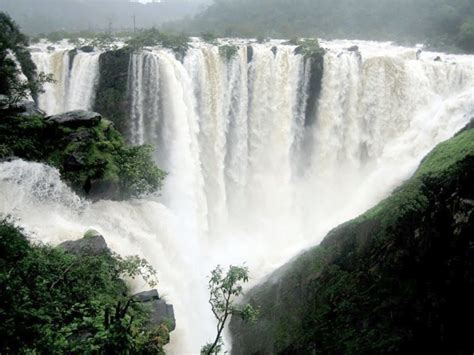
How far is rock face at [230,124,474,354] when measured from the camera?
8.97 metres

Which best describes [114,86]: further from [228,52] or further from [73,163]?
[73,163]

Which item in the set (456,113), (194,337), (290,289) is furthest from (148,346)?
(456,113)

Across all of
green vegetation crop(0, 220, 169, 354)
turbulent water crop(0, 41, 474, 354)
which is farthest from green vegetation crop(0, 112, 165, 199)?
green vegetation crop(0, 220, 169, 354)

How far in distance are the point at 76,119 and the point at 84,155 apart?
163 cm

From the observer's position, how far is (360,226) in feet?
36.7

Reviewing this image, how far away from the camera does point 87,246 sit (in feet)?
33.8

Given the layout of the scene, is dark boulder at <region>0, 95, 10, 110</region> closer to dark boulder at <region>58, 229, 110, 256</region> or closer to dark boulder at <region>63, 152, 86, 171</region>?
dark boulder at <region>63, 152, 86, 171</region>

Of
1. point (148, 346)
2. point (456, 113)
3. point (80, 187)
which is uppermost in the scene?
point (80, 187)

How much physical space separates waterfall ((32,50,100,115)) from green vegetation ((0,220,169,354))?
39.5 ft

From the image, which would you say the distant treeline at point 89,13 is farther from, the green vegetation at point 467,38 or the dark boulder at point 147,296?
the dark boulder at point 147,296

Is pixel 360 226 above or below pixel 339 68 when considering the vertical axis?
below

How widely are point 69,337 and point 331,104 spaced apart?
17927 mm

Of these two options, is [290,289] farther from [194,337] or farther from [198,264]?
[198,264]

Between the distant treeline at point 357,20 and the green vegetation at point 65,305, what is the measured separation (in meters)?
28.5
